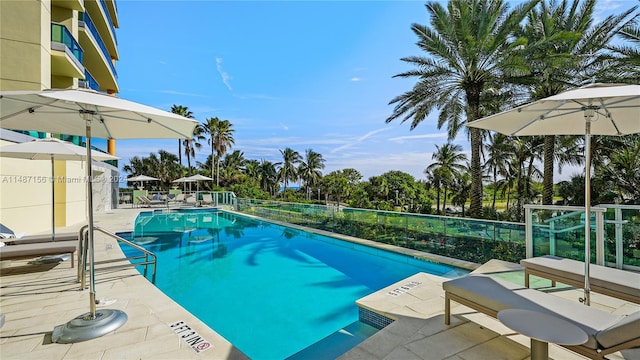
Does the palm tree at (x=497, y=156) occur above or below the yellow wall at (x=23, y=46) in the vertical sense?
below

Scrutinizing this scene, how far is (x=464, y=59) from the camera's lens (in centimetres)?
1080

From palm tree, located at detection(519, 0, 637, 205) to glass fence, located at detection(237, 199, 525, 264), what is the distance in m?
7.68

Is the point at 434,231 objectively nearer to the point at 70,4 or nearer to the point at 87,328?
the point at 87,328

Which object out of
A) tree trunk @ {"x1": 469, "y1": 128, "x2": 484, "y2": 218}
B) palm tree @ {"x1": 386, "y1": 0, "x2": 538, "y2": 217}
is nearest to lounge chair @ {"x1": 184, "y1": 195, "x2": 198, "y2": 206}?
palm tree @ {"x1": 386, "y1": 0, "x2": 538, "y2": 217}

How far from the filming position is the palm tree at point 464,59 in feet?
33.7

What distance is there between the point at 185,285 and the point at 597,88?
7137mm

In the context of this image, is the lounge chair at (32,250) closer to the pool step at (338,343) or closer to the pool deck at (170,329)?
the pool deck at (170,329)

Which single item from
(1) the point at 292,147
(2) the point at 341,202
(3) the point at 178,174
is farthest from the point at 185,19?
(2) the point at 341,202

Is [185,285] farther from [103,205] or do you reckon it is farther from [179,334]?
[103,205]

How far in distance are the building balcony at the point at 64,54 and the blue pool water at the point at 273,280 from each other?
6794mm

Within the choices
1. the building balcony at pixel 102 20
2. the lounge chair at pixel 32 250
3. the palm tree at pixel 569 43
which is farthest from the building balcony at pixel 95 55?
the palm tree at pixel 569 43

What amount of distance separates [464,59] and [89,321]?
490 inches

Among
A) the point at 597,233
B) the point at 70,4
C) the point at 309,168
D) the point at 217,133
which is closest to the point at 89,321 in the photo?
the point at 597,233

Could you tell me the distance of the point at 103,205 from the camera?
1791 centimetres
